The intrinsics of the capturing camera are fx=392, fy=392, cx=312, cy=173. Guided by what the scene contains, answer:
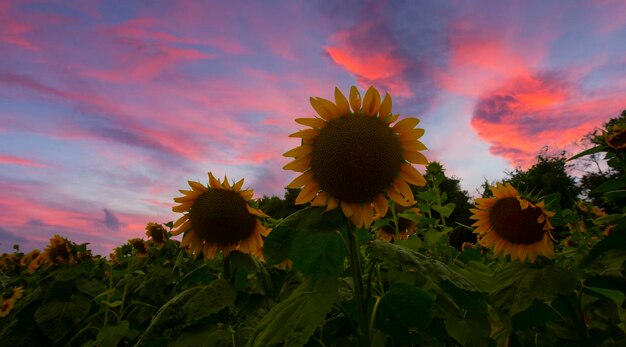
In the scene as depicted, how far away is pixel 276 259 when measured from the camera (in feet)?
6.57

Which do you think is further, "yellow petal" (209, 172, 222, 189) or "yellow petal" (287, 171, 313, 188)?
"yellow petal" (209, 172, 222, 189)

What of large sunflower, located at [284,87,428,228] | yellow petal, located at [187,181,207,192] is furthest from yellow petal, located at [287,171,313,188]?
yellow petal, located at [187,181,207,192]

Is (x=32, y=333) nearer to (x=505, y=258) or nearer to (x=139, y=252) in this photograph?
(x=139, y=252)

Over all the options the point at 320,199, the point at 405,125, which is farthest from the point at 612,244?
the point at 320,199

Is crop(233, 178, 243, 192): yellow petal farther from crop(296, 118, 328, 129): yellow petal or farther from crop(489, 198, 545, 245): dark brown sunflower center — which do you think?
crop(489, 198, 545, 245): dark brown sunflower center

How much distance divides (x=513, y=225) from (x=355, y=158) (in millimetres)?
1695

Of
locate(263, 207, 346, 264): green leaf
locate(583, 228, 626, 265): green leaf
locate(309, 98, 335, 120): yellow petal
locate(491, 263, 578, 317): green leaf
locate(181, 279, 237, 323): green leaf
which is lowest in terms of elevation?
locate(491, 263, 578, 317): green leaf

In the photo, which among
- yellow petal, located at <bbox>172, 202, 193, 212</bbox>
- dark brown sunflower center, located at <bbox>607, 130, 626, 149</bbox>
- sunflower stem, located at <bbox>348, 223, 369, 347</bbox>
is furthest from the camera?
dark brown sunflower center, located at <bbox>607, 130, 626, 149</bbox>

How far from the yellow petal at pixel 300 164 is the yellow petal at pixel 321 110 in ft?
0.84

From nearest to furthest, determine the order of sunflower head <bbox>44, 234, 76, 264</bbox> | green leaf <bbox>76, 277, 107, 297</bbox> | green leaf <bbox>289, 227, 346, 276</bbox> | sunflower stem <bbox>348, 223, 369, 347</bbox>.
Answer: sunflower stem <bbox>348, 223, 369, 347</bbox>
green leaf <bbox>289, 227, 346, 276</bbox>
green leaf <bbox>76, 277, 107, 297</bbox>
sunflower head <bbox>44, 234, 76, 264</bbox>

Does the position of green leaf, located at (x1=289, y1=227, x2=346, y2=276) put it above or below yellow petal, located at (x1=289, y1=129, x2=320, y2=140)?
below

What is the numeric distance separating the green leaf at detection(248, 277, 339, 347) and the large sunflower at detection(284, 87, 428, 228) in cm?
44

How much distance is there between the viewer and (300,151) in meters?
2.27

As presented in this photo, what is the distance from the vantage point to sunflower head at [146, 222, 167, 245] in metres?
5.55
